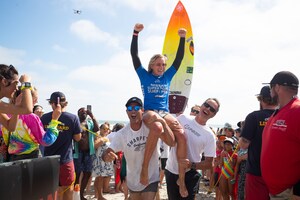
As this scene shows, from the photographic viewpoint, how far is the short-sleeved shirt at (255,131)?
13.0ft

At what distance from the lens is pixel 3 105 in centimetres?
271

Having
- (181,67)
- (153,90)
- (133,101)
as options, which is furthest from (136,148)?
(181,67)

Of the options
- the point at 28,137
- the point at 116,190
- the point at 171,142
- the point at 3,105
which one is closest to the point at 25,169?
the point at 3,105

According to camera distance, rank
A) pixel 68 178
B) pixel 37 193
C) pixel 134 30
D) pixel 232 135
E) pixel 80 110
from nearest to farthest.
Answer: pixel 37 193, pixel 134 30, pixel 68 178, pixel 80 110, pixel 232 135

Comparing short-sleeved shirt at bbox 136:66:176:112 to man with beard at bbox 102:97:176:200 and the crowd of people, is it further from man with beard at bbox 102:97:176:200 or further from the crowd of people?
man with beard at bbox 102:97:176:200

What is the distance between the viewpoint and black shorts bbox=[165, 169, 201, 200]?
4098 millimetres

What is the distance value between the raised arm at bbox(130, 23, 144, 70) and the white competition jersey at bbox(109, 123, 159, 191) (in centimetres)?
101

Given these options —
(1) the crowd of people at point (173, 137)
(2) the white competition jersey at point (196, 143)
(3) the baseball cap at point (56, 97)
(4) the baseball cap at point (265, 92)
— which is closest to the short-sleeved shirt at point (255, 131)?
(1) the crowd of people at point (173, 137)

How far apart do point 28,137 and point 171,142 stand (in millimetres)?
1930

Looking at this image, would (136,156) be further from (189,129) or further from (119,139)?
(189,129)

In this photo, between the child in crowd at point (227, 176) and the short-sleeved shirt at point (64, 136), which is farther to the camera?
the child in crowd at point (227, 176)

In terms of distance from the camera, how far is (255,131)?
4.02 m

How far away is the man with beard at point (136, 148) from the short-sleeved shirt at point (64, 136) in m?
1.63

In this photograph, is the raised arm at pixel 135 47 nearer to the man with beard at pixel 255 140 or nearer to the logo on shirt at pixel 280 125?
the man with beard at pixel 255 140
